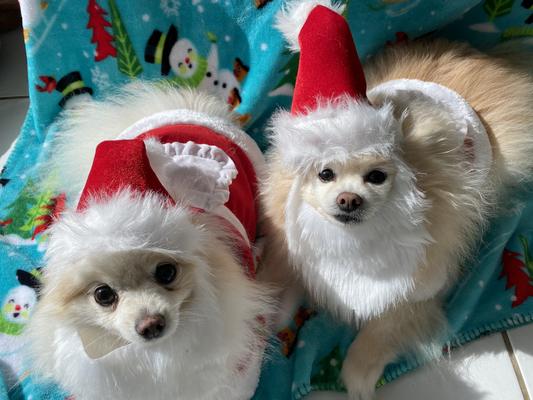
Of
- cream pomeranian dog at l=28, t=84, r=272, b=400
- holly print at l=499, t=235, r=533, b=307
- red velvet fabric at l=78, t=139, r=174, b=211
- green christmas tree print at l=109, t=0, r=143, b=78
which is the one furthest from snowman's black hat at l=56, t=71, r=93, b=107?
holly print at l=499, t=235, r=533, b=307

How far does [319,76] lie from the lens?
775 millimetres

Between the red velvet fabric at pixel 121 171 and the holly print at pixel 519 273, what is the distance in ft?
2.50

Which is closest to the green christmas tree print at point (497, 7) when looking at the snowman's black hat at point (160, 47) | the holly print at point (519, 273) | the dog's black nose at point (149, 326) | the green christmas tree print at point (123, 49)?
the holly print at point (519, 273)

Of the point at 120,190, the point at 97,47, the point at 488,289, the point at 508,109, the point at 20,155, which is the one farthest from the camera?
the point at 20,155

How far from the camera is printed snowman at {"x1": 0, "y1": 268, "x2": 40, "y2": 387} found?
108cm

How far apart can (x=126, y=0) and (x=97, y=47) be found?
14cm

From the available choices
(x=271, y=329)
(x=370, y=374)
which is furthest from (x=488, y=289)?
(x=271, y=329)

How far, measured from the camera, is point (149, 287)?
2.31 feet

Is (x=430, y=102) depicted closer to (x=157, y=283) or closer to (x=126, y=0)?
(x=157, y=283)

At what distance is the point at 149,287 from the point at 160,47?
0.72 metres

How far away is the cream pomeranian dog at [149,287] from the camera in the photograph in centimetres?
69

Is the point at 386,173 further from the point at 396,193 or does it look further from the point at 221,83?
Result: the point at 221,83

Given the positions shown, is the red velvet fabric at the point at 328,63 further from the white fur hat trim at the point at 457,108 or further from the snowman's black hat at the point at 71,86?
the snowman's black hat at the point at 71,86

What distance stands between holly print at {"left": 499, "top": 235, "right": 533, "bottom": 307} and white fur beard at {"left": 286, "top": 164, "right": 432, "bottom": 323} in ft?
1.06
